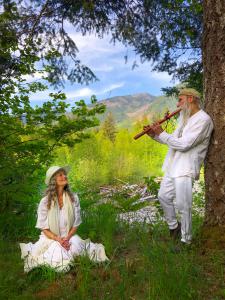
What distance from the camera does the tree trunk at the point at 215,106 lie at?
5125 millimetres

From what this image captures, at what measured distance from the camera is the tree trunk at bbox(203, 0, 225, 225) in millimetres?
5125

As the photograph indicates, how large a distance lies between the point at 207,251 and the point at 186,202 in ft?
1.89

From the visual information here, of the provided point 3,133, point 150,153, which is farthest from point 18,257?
point 150,153

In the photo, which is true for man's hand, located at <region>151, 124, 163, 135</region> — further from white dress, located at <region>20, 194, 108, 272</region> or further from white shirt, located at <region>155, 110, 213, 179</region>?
white dress, located at <region>20, 194, 108, 272</region>

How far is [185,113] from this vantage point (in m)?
5.51

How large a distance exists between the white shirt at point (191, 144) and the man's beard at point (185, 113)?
0.10 metres

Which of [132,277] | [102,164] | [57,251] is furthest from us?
[102,164]

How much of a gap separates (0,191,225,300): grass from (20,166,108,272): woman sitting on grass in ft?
0.61

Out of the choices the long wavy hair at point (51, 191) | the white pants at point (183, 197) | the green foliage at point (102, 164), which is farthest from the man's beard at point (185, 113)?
the green foliage at point (102, 164)

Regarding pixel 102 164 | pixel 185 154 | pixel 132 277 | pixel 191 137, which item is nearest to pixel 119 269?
pixel 132 277

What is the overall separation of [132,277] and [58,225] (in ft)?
4.31

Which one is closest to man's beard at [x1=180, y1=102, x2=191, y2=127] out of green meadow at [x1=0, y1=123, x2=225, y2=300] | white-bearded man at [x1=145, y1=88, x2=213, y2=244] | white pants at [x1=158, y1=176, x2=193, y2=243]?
white-bearded man at [x1=145, y1=88, x2=213, y2=244]

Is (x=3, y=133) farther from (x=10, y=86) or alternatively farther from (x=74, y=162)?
(x=74, y=162)

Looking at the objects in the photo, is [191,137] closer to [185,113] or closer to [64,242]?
[185,113]
